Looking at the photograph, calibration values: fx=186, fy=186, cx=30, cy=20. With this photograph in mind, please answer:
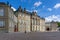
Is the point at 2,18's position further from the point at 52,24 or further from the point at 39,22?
the point at 52,24

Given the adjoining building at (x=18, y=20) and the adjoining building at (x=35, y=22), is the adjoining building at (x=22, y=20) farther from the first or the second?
the adjoining building at (x=35, y=22)

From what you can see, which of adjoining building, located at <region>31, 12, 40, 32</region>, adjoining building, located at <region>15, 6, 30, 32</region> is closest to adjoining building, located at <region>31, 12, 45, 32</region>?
adjoining building, located at <region>31, 12, 40, 32</region>

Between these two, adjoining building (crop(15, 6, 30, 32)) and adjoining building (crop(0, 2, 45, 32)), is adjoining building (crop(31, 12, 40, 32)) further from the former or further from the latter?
adjoining building (crop(15, 6, 30, 32))

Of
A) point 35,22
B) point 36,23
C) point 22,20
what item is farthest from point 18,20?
point 36,23

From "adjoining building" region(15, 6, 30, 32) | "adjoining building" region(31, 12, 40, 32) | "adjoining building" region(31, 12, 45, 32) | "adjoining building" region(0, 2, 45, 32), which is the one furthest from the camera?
"adjoining building" region(31, 12, 45, 32)

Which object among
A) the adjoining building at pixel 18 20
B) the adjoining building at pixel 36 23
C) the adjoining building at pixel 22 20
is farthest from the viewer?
the adjoining building at pixel 36 23

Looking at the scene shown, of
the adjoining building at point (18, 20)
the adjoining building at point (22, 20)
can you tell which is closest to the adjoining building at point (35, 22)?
the adjoining building at point (18, 20)

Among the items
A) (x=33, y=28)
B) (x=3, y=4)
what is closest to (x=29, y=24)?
(x=33, y=28)

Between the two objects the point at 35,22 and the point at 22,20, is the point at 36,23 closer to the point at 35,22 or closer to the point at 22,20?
the point at 35,22

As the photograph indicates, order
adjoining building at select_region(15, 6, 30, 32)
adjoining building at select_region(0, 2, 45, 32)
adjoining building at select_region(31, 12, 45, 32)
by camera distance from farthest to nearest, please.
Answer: adjoining building at select_region(31, 12, 45, 32) → adjoining building at select_region(15, 6, 30, 32) → adjoining building at select_region(0, 2, 45, 32)

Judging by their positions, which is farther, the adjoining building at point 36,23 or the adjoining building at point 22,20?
the adjoining building at point 36,23

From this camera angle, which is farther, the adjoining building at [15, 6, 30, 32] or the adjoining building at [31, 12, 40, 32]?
the adjoining building at [31, 12, 40, 32]

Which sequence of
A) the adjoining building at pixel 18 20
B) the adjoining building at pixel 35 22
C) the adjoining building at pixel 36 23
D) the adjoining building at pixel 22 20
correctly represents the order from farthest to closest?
the adjoining building at pixel 36 23 < the adjoining building at pixel 35 22 < the adjoining building at pixel 22 20 < the adjoining building at pixel 18 20

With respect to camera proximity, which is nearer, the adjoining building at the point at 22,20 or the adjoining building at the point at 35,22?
the adjoining building at the point at 22,20
